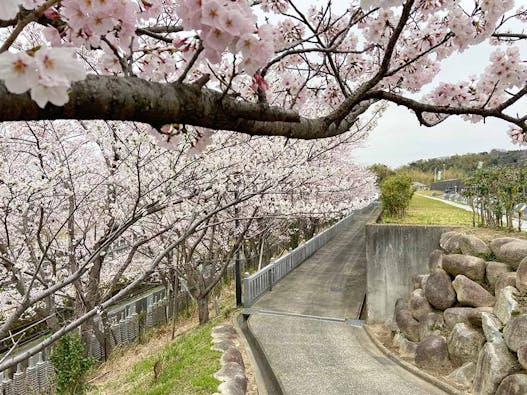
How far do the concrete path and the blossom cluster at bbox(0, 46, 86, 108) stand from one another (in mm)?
5760

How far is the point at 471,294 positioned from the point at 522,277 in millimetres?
1043

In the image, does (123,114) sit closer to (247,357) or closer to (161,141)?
(161,141)

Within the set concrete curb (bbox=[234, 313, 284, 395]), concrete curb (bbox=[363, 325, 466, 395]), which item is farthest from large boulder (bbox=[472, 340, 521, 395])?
concrete curb (bbox=[234, 313, 284, 395])

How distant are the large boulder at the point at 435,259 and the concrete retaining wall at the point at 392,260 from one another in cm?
20

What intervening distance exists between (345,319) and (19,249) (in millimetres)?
7466

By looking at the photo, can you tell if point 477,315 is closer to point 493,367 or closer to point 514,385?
point 493,367

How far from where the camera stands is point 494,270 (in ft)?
22.8

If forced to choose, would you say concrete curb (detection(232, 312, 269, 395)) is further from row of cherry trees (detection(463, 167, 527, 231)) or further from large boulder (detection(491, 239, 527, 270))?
row of cherry trees (detection(463, 167, 527, 231))

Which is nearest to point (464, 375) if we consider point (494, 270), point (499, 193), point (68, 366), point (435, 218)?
point (494, 270)

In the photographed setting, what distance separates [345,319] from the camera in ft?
30.2

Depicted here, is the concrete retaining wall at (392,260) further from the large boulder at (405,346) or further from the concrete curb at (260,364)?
Result: the concrete curb at (260,364)

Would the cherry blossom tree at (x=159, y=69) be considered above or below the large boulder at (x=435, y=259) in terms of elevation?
above

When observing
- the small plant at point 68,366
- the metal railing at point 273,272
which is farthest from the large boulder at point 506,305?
the small plant at point 68,366

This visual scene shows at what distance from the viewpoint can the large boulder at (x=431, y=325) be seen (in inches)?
286
